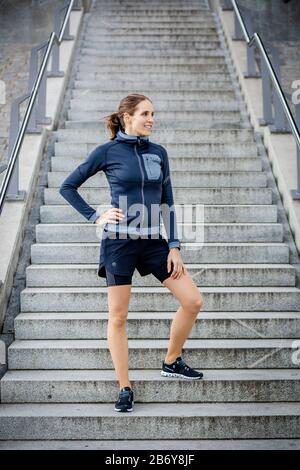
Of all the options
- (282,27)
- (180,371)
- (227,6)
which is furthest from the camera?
(282,27)

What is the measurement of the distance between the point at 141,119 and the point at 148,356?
5.37 ft

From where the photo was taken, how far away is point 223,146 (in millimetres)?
6527

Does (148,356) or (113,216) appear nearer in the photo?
(113,216)

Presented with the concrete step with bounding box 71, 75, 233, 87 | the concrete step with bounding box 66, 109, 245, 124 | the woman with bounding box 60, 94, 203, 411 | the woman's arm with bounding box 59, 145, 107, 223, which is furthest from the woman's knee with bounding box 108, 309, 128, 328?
the concrete step with bounding box 71, 75, 233, 87

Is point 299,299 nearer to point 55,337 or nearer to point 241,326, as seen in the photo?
point 241,326

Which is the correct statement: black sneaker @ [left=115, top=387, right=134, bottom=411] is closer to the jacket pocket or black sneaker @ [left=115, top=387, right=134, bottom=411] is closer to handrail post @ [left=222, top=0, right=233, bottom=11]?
the jacket pocket

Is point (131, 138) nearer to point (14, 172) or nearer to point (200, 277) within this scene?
point (200, 277)

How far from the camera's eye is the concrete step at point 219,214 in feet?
18.5

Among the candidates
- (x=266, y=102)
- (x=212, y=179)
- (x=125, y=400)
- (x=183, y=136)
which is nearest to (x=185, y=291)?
(x=125, y=400)

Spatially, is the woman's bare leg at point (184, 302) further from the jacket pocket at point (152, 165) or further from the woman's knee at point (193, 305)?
the jacket pocket at point (152, 165)

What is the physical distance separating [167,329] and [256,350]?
0.65m

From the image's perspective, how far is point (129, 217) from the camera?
3.62 meters

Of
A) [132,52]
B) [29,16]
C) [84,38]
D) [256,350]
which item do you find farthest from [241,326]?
[29,16]

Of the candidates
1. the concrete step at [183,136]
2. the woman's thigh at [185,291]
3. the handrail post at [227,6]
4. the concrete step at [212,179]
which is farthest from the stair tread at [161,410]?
the handrail post at [227,6]
